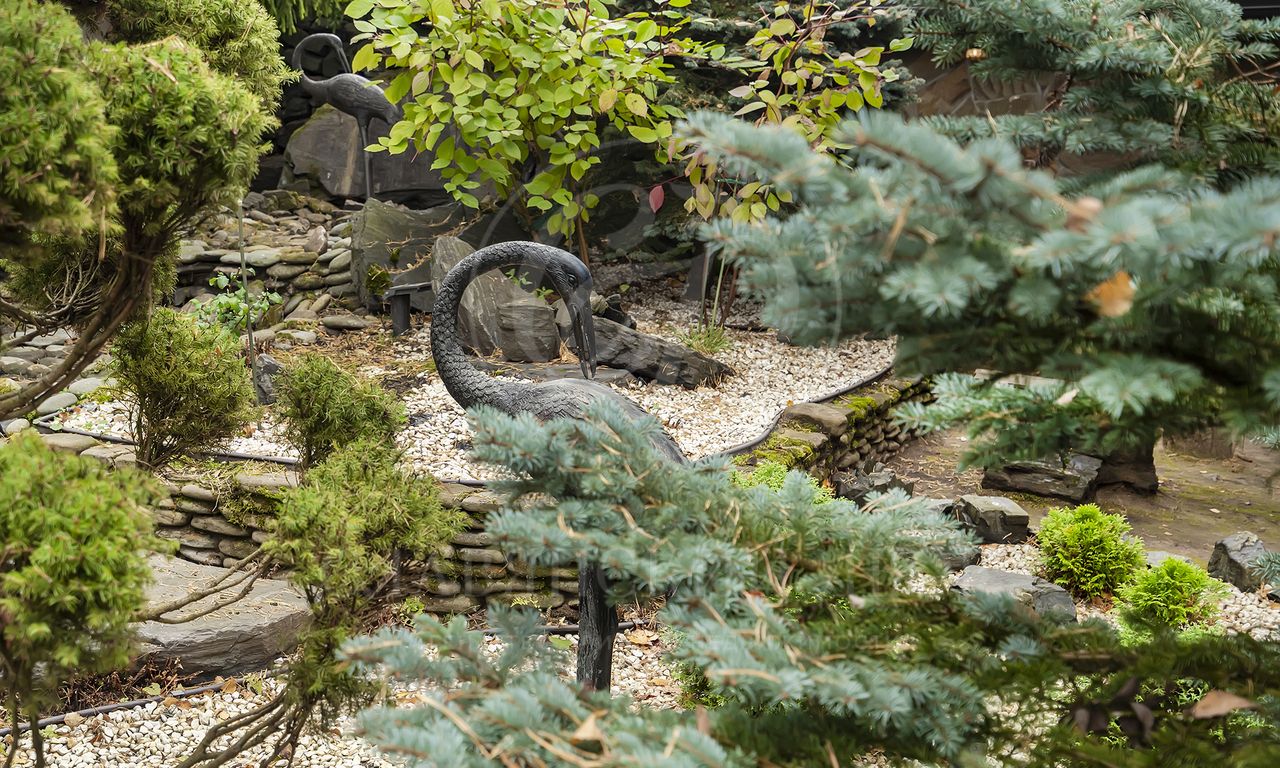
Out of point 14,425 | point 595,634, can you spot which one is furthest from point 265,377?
point 595,634

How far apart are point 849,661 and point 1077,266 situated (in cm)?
62

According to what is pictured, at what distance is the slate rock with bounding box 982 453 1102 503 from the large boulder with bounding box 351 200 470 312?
13.0 ft

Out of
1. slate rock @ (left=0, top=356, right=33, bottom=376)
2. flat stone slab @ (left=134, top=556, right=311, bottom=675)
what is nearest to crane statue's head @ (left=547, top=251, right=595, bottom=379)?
flat stone slab @ (left=134, top=556, right=311, bottom=675)

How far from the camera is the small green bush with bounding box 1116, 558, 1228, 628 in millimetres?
3572

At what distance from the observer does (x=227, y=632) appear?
3416mm

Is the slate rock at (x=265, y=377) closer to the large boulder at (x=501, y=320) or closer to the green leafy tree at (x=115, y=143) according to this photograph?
the large boulder at (x=501, y=320)

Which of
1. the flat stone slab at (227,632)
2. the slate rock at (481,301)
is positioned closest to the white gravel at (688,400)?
the slate rock at (481,301)

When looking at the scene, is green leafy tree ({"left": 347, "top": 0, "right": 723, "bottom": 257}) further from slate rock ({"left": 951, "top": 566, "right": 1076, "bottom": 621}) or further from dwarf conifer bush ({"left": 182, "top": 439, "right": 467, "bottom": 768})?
dwarf conifer bush ({"left": 182, "top": 439, "right": 467, "bottom": 768})

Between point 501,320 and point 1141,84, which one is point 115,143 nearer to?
point 1141,84

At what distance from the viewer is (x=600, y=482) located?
5.02ft

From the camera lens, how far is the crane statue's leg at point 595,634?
7.62 ft

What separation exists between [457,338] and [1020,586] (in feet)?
8.30

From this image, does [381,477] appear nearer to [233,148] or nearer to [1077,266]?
[233,148]

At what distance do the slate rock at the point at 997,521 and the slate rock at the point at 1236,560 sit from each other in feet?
2.72
